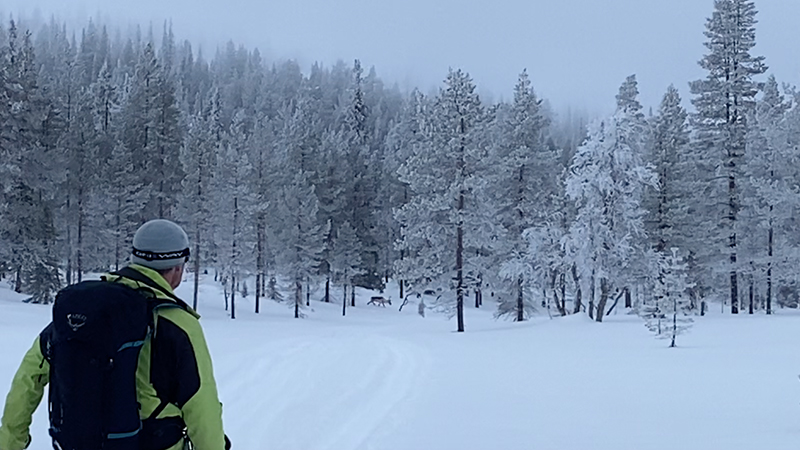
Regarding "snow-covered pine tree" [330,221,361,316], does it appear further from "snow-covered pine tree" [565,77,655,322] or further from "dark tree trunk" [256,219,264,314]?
"snow-covered pine tree" [565,77,655,322]

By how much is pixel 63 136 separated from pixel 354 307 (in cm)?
2316

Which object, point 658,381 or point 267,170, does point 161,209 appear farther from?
point 658,381

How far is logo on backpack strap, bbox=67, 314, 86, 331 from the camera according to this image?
9.84 ft

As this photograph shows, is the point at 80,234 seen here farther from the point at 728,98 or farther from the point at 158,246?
the point at 158,246

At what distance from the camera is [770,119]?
40781mm

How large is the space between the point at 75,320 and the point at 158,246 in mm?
610

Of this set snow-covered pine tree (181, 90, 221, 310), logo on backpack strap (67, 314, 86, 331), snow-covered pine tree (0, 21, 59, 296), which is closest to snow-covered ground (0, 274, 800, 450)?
logo on backpack strap (67, 314, 86, 331)

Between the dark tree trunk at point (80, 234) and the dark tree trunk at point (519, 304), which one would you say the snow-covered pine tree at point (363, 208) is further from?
the dark tree trunk at point (80, 234)

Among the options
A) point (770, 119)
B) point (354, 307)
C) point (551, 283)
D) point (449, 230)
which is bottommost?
point (354, 307)

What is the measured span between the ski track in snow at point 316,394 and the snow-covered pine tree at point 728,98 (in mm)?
22328

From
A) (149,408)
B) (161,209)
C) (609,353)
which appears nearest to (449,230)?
(609,353)

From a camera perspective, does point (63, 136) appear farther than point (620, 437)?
Yes

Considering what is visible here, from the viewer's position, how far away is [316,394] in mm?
10938

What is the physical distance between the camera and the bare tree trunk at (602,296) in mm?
29022
